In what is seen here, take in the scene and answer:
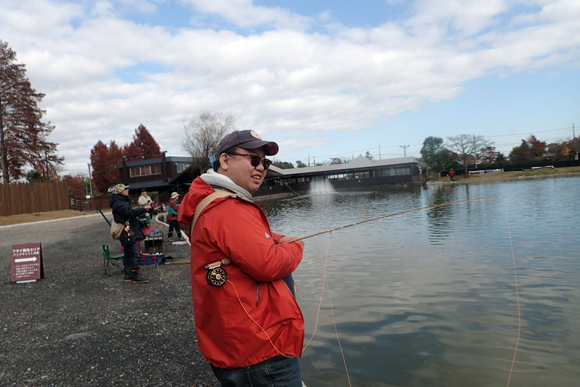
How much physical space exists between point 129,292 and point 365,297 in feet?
15.3

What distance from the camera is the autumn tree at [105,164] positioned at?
85.5 meters

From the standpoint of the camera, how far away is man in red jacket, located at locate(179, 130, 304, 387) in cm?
184

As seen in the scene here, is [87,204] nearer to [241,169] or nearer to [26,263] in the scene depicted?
[26,263]

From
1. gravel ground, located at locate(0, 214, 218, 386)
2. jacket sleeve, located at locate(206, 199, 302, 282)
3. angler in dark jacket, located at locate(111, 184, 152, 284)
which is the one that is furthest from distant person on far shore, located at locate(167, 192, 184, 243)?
jacket sleeve, located at locate(206, 199, 302, 282)

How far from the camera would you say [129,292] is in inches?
295

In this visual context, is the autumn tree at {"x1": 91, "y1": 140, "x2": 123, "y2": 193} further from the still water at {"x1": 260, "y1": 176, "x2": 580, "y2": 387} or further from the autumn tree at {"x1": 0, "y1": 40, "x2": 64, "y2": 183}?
the still water at {"x1": 260, "y1": 176, "x2": 580, "y2": 387}

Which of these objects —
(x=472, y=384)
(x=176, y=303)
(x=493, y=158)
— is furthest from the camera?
(x=493, y=158)

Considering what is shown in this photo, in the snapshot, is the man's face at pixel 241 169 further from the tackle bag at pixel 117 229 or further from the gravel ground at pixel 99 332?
the tackle bag at pixel 117 229

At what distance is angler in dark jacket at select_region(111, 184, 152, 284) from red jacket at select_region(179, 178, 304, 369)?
6597 millimetres

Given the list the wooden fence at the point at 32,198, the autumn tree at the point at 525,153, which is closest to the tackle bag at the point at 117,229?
the wooden fence at the point at 32,198

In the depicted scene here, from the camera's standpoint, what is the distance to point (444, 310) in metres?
6.36

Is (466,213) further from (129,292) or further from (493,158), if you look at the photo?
(493,158)

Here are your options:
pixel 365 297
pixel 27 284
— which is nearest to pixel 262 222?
pixel 365 297

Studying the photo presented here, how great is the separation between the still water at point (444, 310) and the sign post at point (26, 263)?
6.07 metres
